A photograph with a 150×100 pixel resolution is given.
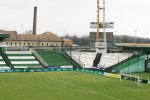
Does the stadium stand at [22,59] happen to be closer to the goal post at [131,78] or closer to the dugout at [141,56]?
the dugout at [141,56]

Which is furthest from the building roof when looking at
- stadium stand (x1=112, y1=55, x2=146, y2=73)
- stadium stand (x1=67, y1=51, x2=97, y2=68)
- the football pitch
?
the football pitch

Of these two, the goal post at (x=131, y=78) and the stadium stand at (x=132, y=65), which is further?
the stadium stand at (x=132, y=65)

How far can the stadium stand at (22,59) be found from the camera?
8636 cm

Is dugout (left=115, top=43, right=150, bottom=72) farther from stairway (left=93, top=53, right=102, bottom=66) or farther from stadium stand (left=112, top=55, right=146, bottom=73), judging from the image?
stairway (left=93, top=53, right=102, bottom=66)

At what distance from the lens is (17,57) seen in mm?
91375

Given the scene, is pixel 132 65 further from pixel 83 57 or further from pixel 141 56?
pixel 83 57

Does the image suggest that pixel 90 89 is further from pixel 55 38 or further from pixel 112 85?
pixel 55 38

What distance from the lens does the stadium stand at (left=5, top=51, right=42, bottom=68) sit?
283ft

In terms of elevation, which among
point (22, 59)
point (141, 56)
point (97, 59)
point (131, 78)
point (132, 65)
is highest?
point (141, 56)

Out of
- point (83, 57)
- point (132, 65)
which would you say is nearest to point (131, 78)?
point (132, 65)

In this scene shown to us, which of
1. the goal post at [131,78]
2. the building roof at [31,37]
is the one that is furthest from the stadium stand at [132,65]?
the building roof at [31,37]

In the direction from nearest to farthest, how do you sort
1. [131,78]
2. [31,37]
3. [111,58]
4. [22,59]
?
1. [131,78]
2. [22,59]
3. [111,58]
4. [31,37]

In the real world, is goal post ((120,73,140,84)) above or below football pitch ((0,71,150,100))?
above

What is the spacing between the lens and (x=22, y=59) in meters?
90.6
